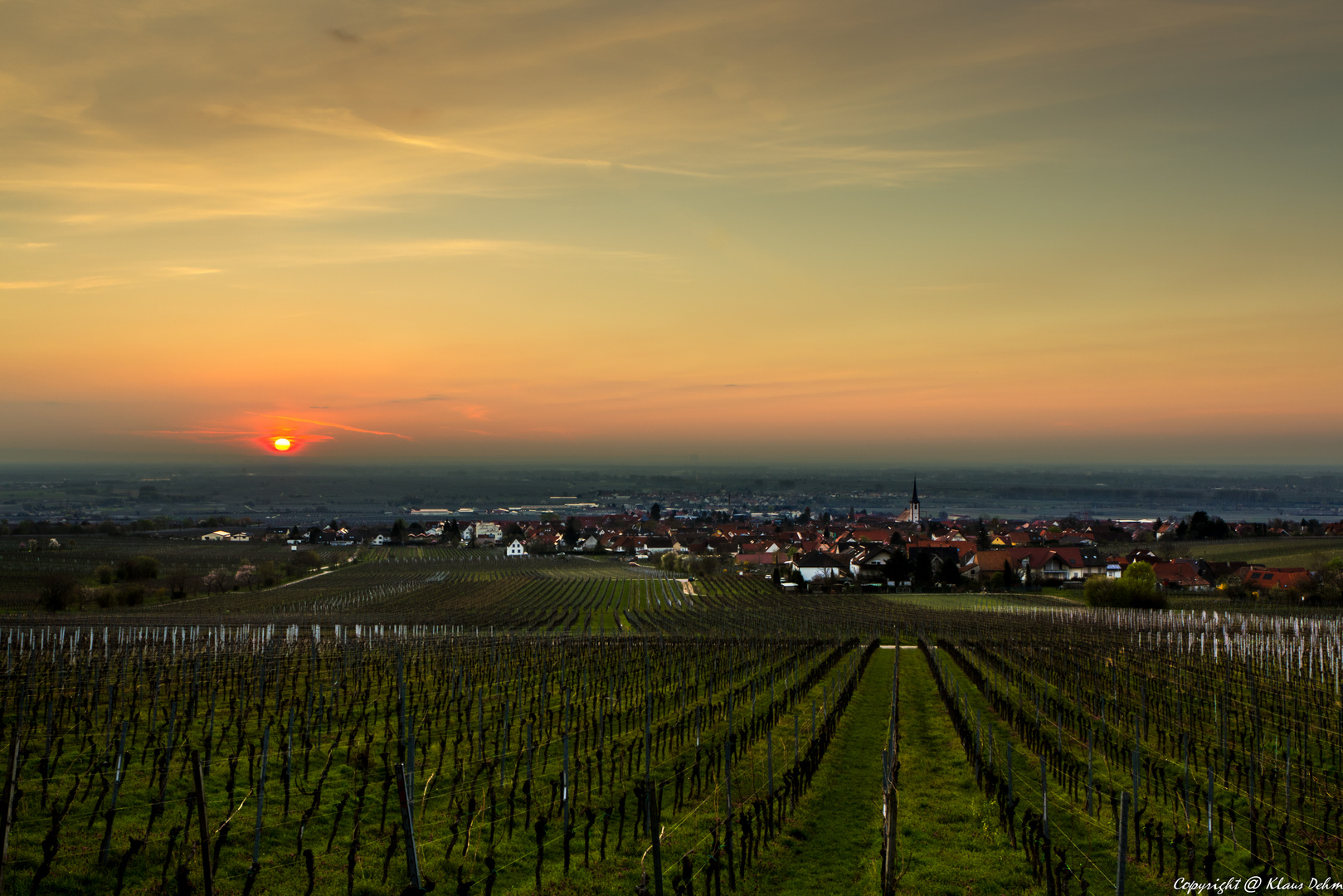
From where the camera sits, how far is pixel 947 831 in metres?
11.8

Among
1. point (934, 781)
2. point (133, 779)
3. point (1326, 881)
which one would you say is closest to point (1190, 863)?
point (1326, 881)

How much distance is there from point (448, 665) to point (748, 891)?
17.5m

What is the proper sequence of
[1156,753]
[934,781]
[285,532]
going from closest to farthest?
[934,781]
[1156,753]
[285,532]

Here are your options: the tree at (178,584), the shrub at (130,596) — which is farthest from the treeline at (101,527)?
the shrub at (130,596)

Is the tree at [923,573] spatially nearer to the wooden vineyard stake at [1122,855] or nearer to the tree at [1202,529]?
the tree at [1202,529]

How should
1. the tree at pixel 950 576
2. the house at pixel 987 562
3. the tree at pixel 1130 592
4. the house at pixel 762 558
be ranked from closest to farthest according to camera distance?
the tree at pixel 1130 592
the tree at pixel 950 576
the house at pixel 987 562
the house at pixel 762 558

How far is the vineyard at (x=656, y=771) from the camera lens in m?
9.62

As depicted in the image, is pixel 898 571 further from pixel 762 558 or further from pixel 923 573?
pixel 762 558

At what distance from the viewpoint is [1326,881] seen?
9203 mm

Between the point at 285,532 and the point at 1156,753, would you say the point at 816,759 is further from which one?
the point at 285,532

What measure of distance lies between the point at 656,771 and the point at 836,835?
11.8 ft

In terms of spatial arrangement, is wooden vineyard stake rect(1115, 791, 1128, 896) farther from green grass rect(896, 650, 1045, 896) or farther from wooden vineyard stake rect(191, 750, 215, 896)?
wooden vineyard stake rect(191, 750, 215, 896)

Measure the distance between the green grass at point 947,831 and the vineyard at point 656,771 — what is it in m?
0.05

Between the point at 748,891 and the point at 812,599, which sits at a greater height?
the point at 748,891
